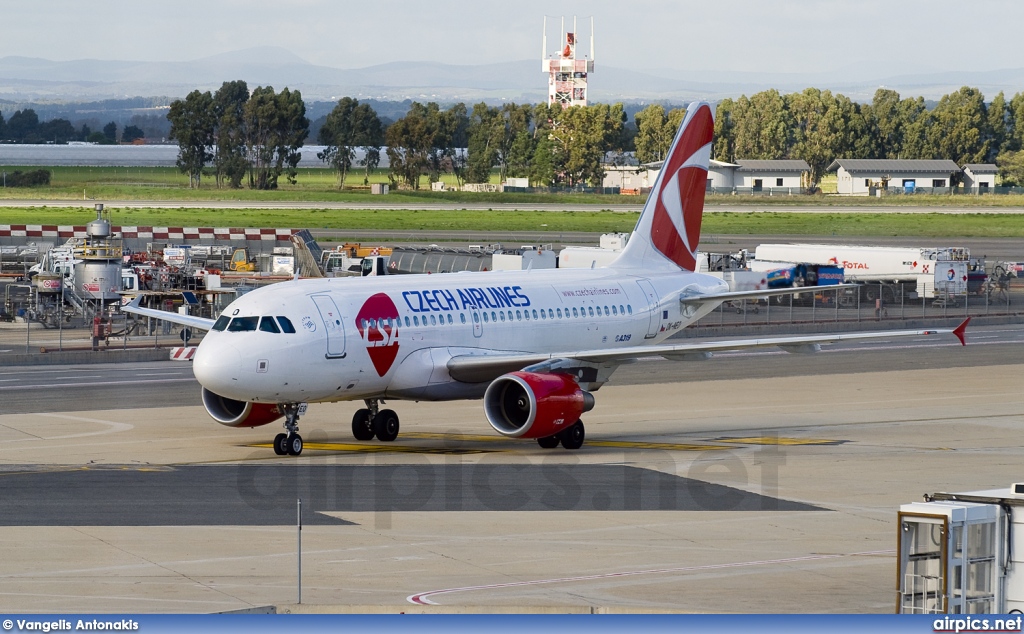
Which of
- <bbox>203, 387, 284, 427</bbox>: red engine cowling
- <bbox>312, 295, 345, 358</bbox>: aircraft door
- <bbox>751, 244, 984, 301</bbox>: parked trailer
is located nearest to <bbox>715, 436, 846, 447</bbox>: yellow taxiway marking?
<bbox>312, 295, 345, 358</bbox>: aircraft door

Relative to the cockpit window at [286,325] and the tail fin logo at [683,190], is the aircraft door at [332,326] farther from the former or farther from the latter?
the tail fin logo at [683,190]

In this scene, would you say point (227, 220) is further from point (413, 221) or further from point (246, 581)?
point (246, 581)

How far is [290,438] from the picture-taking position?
33.8 metres

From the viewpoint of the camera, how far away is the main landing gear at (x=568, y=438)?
35.3 metres

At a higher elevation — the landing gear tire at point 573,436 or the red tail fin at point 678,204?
the red tail fin at point 678,204

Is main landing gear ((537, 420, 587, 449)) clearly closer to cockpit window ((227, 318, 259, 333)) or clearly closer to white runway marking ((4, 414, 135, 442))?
cockpit window ((227, 318, 259, 333))

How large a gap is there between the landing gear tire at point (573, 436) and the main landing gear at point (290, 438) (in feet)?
19.8

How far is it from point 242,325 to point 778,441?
13.3 m

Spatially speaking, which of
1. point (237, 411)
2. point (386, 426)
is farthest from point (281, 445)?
point (386, 426)

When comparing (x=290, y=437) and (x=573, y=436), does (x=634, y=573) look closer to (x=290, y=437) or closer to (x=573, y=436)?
(x=573, y=436)

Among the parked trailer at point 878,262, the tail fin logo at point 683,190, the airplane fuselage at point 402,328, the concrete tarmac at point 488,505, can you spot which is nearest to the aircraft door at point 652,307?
the airplane fuselage at point 402,328
